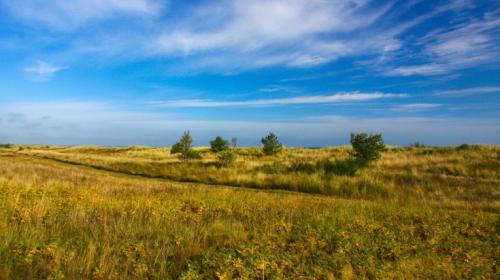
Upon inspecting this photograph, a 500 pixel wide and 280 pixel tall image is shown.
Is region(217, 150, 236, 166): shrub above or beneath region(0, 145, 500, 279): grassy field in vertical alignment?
above

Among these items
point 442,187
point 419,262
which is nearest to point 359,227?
point 419,262

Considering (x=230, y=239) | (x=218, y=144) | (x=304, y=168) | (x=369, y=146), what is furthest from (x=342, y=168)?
(x=218, y=144)

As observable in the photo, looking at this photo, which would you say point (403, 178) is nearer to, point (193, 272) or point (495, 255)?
point (495, 255)

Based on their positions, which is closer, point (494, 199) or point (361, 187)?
point (494, 199)

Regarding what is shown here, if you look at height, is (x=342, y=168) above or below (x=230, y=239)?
above

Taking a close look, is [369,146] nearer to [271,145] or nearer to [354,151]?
[354,151]

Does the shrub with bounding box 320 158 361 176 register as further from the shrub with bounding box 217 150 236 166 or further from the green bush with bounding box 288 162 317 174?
the shrub with bounding box 217 150 236 166

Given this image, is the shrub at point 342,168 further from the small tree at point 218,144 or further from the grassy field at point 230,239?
the small tree at point 218,144

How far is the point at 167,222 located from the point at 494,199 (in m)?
13.6

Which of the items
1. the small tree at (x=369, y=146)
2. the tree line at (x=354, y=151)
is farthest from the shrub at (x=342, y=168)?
the small tree at (x=369, y=146)

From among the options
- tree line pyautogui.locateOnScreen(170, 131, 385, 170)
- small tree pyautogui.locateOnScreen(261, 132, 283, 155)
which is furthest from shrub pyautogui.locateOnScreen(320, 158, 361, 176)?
small tree pyautogui.locateOnScreen(261, 132, 283, 155)

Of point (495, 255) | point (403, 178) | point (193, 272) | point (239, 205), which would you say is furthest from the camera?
point (403, 178)

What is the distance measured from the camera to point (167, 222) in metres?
8.07

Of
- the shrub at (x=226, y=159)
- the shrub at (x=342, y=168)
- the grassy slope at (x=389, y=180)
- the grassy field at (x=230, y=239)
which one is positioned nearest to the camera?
the grassy field at (x=230, y=239)
